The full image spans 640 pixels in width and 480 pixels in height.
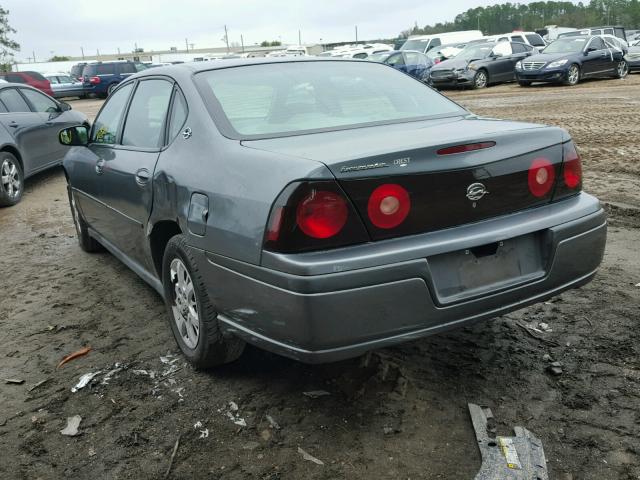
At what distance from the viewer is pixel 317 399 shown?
10.3ft

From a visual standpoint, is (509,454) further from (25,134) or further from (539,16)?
(539,16)

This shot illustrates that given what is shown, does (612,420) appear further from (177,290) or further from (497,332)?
(177,290)

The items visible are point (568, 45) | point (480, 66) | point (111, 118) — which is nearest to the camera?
point (111, 118)

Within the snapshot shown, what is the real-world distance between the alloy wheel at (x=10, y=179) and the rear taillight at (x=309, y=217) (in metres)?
6.99

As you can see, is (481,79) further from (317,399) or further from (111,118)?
(317,399)

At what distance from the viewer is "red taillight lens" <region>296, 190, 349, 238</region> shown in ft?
8.36

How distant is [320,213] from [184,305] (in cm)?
127

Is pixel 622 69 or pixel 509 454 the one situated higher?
pixel 622 69

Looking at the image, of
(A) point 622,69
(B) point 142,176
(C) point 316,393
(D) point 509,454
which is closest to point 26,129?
(B) point 142,176

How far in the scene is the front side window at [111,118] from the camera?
4.62m

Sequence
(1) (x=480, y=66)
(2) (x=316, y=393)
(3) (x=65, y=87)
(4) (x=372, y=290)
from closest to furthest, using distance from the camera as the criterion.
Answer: (4) (x=372, y=290) → (2) (x=316, y=393) → (1) (x=480, y=66) → (3) (x=65, y=87)

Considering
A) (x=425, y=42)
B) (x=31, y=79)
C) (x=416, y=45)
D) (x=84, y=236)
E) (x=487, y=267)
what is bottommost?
(x=84, y=236)

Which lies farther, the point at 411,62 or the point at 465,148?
the point at 411,62

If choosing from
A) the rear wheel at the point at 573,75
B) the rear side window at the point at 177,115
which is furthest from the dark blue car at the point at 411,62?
the rear side window at the point at 177,115
